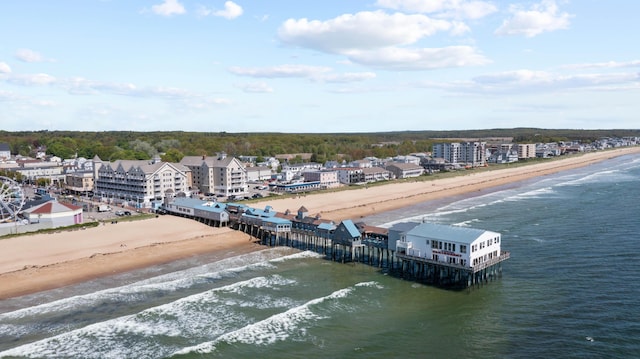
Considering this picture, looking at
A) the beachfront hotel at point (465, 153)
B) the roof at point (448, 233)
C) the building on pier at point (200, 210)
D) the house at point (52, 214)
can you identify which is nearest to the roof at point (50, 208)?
the house at point (52, 214)

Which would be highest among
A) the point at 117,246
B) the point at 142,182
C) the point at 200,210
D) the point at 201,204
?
the point at 142,182

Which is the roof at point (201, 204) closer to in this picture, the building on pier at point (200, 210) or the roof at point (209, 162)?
the building on pier at point (200, 210)

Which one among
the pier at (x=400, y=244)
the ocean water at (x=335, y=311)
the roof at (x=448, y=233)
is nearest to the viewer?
the ocean water at (x=335, y=311)

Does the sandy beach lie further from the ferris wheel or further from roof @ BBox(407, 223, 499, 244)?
roof @ BBox(407, 223, 499, 244)

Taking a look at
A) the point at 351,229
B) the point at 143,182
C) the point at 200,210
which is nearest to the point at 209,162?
the point at 143,182

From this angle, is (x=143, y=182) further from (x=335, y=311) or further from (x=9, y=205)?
(x=335, y=311)

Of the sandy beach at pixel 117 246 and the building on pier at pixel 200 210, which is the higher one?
the building on pier at pixel 200 210

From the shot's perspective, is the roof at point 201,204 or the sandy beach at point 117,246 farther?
the roof at point 201,204
